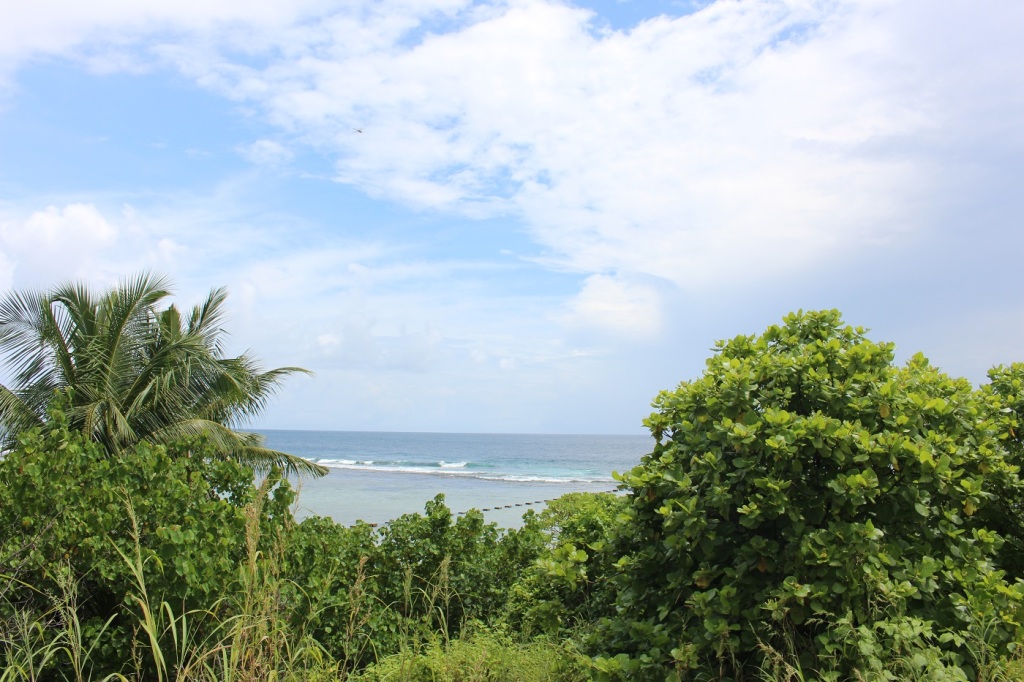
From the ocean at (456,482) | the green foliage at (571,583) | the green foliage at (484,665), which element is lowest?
the ocean at (456,482)

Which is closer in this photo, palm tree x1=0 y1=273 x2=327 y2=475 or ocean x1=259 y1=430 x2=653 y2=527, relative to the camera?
palm tree x1=0 y1=273 x2=327 y2=475

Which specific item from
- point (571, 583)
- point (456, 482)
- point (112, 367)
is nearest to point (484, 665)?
point (571, 583)

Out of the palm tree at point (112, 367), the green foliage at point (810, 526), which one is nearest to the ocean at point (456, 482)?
the palm tree at point (112, 367)

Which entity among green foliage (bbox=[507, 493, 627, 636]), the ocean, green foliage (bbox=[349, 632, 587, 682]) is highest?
green foliage (bbox=[507, 493, 627, 636])

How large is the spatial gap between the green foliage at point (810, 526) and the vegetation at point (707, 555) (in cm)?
1

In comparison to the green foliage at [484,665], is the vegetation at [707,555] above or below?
above

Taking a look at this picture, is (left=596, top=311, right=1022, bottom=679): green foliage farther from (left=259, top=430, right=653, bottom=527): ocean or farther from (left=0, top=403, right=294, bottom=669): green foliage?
(left=259, top=430, right=653, bottom=527): ocean

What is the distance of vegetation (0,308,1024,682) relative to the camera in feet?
10.5

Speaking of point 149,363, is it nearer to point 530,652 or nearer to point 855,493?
point 530,652

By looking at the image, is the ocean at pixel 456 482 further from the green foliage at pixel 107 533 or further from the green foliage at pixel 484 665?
the green foliage at pixel 107 533

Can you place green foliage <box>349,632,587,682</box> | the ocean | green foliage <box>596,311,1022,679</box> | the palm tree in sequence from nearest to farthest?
green foliage <box>596,311,1022,679</box>, green foliage <box>349,632,587,682</box>, the palm tree, the ocean

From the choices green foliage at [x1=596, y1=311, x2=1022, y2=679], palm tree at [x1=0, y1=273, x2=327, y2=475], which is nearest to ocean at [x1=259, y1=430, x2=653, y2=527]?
palm tree at [x1=0, y1=273, x2=327, y2=475]

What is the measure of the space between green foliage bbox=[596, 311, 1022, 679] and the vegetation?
0.04 feet

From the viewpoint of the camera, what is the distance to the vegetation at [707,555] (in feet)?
→ 10.5
